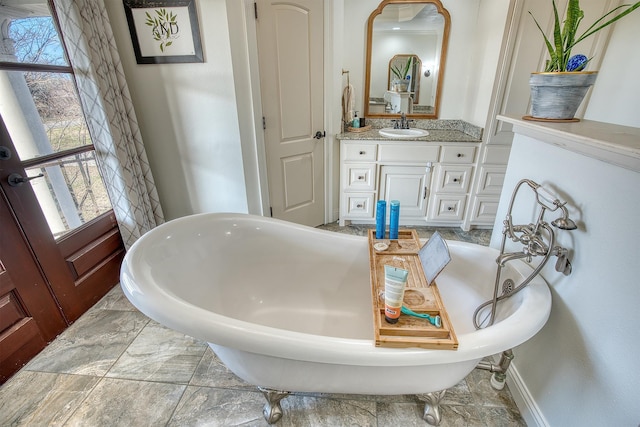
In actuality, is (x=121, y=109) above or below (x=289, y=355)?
above

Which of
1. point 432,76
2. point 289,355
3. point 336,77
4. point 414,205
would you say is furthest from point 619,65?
point 289,355

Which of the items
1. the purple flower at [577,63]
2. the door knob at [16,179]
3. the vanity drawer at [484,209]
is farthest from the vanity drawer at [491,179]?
the door knob at [16,179]

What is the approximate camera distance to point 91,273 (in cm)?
180

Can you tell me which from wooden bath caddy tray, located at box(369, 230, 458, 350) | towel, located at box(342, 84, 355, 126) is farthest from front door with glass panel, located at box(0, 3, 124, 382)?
towel, located at box(342, 84, 355, 126)

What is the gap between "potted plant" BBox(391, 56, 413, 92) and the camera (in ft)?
8.73

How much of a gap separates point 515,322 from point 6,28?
250 centimetres

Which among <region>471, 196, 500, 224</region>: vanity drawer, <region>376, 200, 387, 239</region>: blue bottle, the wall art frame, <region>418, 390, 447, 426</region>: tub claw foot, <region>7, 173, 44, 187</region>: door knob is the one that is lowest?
<region>418, 390, 447, 426</region>: tub claw foot

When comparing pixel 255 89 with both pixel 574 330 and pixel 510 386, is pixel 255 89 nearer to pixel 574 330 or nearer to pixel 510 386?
pixel 574 330

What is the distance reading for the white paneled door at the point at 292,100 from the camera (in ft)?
6.55

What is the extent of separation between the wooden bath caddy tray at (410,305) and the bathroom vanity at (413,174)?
4.11ft

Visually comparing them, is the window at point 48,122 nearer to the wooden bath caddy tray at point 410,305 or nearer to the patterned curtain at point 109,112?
the patterned curtain at point 109,112

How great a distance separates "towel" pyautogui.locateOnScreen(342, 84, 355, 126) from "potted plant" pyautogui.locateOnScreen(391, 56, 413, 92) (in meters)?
0.46

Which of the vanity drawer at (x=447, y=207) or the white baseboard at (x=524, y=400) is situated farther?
the vanity drawer at (x=447, y=207)

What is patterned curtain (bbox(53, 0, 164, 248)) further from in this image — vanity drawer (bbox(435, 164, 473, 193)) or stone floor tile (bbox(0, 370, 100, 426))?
vanity drawer (bbox(435, 164, 473, 193))
